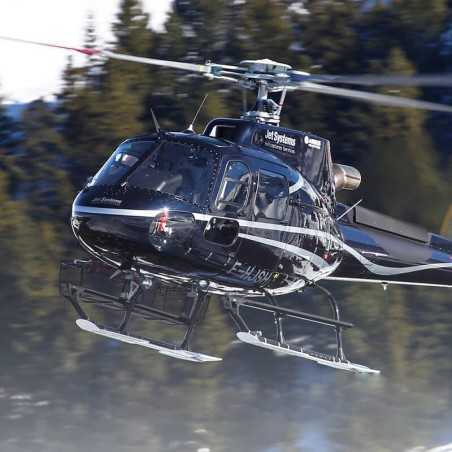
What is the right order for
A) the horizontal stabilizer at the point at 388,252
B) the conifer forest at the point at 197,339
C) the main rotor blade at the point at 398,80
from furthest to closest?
the conifer forest at the point at 197,339
the horizontal stabilizer at the point at 388,252
the main rotor blade at the point at 398,80

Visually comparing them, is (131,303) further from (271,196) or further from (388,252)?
(388,252)

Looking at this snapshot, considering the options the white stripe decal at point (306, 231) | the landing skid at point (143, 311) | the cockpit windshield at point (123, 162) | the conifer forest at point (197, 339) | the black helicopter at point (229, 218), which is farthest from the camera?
the conifer forest at point (197, 339)

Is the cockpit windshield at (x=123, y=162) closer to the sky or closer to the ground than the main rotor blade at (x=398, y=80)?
closer to the ground

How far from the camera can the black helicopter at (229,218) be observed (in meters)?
11.4

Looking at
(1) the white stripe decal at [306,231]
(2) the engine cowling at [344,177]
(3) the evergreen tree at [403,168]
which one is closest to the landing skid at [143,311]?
(1) the white stripe decal at [306,231]

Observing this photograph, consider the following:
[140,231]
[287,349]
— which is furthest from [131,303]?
[287,349]

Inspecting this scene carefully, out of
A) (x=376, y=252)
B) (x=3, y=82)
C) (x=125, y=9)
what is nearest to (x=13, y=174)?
(x=3, y=82)

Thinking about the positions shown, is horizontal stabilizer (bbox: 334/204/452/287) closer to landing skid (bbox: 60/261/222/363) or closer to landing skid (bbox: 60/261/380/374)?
landing skid (bbox: 60/261/380/374)

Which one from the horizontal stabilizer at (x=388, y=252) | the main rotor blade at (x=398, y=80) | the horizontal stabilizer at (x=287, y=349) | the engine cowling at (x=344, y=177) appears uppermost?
the main rotor blade at (x=398, y=80)

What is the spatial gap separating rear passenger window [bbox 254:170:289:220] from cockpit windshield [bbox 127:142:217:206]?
2.28 feet

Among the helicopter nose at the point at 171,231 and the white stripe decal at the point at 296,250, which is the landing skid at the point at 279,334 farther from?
the helicopter nose at the point at 171,231

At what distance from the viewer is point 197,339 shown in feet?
86.3

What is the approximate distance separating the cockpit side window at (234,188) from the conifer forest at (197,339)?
14.6m

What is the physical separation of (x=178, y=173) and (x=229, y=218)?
73 centimetres
